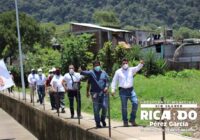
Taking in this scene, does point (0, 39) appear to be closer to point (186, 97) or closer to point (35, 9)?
point (186, 97)

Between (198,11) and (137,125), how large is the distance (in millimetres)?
144278

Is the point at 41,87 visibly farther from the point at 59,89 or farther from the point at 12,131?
the point at 59,89

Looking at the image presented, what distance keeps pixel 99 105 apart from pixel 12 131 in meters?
13.0

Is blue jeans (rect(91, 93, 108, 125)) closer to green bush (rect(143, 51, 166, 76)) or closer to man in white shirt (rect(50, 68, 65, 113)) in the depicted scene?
man in white shirt (rect(50, 68, 65, 113))

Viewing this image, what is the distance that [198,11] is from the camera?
152m

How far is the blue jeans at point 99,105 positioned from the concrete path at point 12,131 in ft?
30.4

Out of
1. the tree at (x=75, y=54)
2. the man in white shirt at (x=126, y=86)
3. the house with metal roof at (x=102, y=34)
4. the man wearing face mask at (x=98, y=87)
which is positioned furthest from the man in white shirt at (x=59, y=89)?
the house with metal roof at (x=102, y=34)

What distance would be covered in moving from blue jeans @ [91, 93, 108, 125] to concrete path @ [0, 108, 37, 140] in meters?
9.25

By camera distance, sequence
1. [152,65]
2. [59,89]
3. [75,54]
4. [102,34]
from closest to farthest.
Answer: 1. [59,89]
2. [152,65]
3. [75,54]
4. [102,34]

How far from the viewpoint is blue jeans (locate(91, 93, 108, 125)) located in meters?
12.2

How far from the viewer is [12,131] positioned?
2453cm

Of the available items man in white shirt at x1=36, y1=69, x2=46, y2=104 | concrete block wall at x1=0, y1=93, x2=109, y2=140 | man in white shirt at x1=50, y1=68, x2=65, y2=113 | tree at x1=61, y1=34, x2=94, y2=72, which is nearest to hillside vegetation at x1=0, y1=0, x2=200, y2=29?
tree at x1=61, y1=34, x2=94, y2=72

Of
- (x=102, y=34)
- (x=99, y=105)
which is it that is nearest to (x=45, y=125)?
(x=99, y=105)

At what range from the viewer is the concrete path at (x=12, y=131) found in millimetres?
21844
